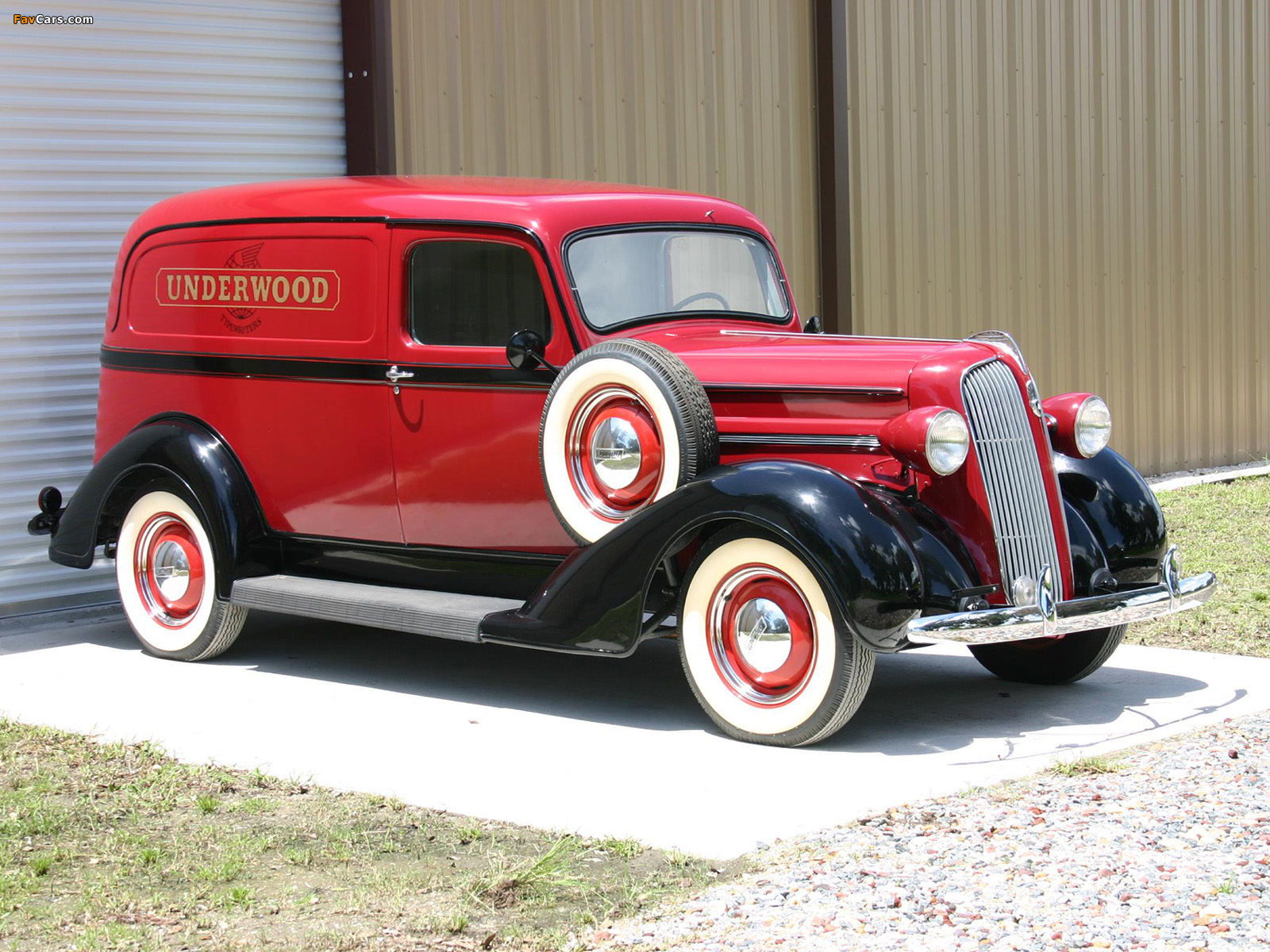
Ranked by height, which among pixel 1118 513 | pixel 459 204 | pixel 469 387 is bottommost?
pixel 1118 513

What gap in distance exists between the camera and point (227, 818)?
444 cm

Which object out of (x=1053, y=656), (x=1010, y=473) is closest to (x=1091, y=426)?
(x=1010, y=473)

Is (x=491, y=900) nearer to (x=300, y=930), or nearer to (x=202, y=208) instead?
(x=300, y=930)

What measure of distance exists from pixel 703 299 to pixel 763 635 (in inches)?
66.5

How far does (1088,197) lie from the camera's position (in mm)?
12992

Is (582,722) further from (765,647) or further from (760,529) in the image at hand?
(760,529)

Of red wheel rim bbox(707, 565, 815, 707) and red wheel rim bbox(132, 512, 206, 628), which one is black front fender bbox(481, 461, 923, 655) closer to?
red wheel rim bbox(707, 565, 815, 707)

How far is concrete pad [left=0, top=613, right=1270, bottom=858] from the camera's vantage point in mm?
4578

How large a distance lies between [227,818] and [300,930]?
3.16 feet

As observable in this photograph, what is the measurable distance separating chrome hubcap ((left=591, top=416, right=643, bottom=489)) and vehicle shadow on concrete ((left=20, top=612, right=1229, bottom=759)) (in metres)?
0.87

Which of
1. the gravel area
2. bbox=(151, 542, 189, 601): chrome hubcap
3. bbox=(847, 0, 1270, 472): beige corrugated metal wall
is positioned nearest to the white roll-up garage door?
bbox=(151, 542, 189, 601): chrome hubcap

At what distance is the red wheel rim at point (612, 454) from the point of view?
5375 millimetres
